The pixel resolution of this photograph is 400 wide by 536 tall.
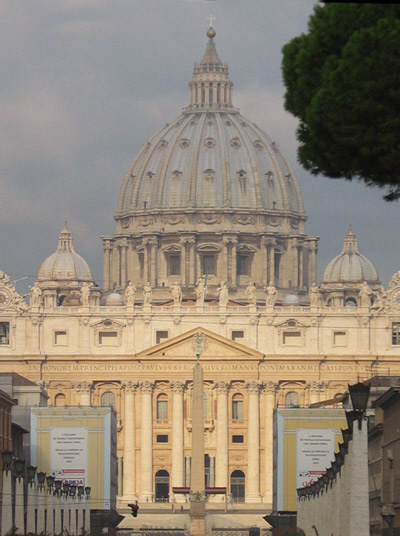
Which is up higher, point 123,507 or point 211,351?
point 211,351

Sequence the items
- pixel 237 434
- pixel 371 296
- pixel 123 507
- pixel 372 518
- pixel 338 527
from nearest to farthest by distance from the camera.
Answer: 1. pixel 338 527
2. pixel 372 518
3. pixel 123 507
4. pixel 237 434
5. pixel 371 296

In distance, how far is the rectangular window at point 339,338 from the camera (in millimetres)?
169625

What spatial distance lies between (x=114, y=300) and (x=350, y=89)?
14858cm

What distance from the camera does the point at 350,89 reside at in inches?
1361

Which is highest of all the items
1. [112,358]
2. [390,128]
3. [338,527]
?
[112,358]

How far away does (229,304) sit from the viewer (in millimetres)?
175000

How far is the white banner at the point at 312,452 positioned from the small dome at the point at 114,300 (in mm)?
77467

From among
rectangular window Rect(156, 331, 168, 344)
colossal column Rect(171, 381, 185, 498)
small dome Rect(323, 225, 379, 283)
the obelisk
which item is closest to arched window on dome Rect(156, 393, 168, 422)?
colossal column Rect(171, 381, 185, 498)

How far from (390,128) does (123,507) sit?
122 metres

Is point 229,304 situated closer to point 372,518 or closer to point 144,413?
point 144,413

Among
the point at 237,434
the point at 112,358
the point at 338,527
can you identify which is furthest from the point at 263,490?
the point at 338,527

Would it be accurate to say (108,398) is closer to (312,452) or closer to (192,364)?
(192,364)

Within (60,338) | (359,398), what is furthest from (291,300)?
(359,398)

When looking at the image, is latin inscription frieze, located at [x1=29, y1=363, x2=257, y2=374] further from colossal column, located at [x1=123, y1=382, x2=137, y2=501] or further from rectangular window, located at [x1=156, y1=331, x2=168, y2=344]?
rectangular window, located at [x1=156, y1=331, x2=168, y2=344]
